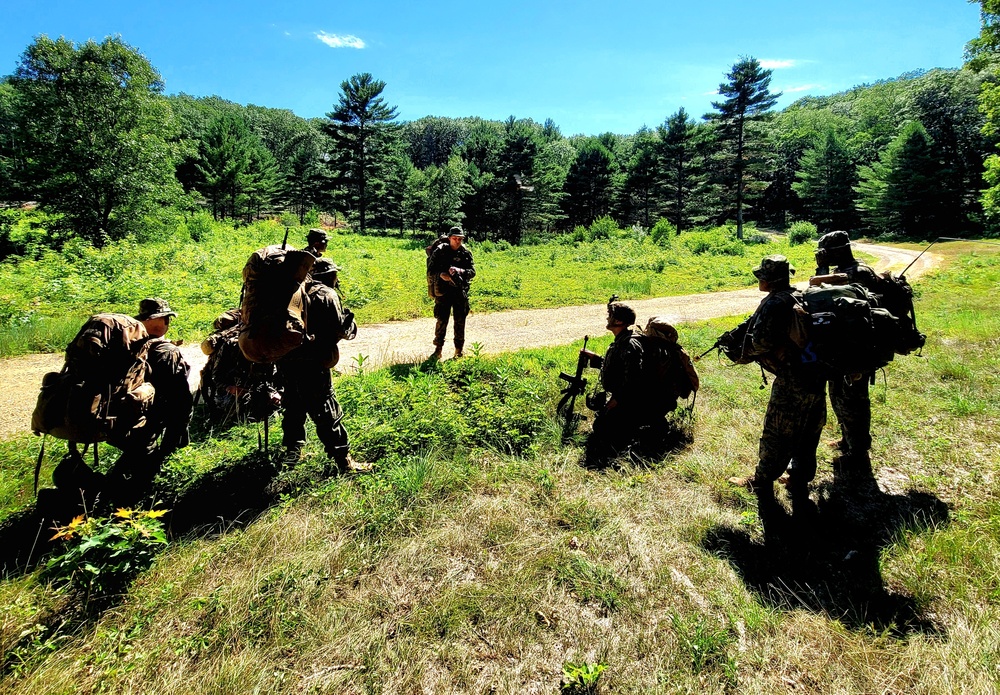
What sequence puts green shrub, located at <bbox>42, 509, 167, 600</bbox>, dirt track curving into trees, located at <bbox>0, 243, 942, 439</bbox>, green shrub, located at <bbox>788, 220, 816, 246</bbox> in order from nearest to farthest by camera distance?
1. green shrub, located at <bbox>42, 509, 167, 600</bbox>
2. dirt track curving into trees, located at <bbox>0, 243, 942, 439</bbox>
3. green shrub, located at <bbox>788, 220, 816, 246</bbox>

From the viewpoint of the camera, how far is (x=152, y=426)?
11.3 ft

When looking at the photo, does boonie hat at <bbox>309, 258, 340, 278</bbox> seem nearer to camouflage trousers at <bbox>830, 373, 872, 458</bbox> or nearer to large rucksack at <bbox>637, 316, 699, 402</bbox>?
large rucksack at <bbox>637, 316, 699, 402</bbox>

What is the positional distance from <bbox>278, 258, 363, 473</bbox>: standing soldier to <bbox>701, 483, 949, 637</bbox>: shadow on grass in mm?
3221

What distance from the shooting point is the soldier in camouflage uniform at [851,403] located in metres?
4.55

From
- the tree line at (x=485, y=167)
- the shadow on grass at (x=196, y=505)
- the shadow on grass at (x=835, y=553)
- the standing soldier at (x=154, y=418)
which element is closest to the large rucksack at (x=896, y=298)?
the shadow on grass at (x=835, y=553)

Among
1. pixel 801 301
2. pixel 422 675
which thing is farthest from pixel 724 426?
pixel 422 675

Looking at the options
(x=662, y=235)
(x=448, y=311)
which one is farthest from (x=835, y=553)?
(x=662, y=235)

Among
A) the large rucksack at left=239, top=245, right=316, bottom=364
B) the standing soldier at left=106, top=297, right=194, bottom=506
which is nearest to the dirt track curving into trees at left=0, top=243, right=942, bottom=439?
the standing soldier at left=106, top=297, right=194, bottom=506

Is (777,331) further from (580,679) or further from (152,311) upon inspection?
(152,311)

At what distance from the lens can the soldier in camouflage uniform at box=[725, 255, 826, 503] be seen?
3744 mm

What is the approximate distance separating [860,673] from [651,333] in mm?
3235

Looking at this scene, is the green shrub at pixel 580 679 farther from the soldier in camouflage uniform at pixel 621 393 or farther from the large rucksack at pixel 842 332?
the large rucksack at pixel 842 332

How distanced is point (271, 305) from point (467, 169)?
41.2 metres

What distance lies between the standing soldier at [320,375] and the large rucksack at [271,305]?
0.40m
